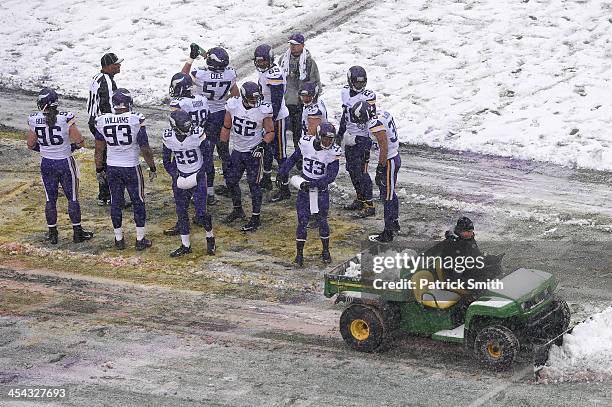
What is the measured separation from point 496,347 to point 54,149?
7015 millimetres

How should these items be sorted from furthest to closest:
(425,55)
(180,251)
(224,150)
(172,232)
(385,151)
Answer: (425,55) < (224,150) < (172,232) < (180,251) < (385,151)

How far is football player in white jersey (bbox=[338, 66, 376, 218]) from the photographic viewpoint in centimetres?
1505

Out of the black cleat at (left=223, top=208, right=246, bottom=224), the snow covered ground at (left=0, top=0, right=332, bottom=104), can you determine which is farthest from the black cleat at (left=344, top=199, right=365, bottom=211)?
the snow covered ground at (left=0, top=0, right=332, bottom=104)

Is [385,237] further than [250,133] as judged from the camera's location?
No

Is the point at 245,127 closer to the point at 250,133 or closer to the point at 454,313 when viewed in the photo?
the point at 250,133

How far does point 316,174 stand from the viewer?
44.3 feet

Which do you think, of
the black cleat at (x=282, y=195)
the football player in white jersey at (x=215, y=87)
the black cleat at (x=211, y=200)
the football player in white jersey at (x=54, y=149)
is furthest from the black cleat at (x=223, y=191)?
the football player in white jersey at (x=54, y=149)

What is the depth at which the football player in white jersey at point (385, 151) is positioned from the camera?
14.0m

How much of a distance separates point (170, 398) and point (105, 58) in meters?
6.94

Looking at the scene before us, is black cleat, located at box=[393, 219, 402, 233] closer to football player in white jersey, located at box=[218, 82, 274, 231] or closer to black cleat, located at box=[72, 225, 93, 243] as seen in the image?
football player in white jersey, located at box=[218, 82, 274, 231]

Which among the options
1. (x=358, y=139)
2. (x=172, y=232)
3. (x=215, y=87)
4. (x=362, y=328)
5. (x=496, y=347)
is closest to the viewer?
(x=496, y=347)

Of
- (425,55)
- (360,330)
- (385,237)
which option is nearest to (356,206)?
(385,237)

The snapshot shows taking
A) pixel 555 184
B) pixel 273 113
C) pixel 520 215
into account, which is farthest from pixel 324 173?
pixel 555 184

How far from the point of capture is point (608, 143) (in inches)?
Result: 707
